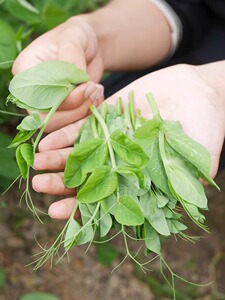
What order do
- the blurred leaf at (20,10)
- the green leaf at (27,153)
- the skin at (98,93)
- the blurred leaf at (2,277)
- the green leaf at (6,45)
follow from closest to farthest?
the green leaf at (27,153) < the skin at (98,93) < the green leaf at (6,45) < the blurred leaf at (20,10) < the blurred leaf at (2,277)

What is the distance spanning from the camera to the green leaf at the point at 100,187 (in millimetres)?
639

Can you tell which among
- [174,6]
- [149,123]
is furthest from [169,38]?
[149,123]

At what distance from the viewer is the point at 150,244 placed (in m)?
0.69

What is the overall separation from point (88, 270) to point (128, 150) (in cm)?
77

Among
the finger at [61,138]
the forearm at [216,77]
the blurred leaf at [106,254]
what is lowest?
the blurred leaf at [106,254]

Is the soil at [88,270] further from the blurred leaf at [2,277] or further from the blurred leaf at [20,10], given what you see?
the blurred leaf at [20,10]

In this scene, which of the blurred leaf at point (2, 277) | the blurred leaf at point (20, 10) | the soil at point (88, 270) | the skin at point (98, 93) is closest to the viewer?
the skin at point (98, 93)

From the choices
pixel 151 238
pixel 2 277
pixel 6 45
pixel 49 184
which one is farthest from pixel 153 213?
pixel 2 277

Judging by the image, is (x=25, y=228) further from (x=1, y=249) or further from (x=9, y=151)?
(x=9, y=151)

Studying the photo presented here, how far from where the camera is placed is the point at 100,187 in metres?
0.65

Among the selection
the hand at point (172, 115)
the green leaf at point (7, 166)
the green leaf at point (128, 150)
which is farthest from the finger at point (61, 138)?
the green leaf at point (7, 166)

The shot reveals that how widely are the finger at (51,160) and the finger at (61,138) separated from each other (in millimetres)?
13

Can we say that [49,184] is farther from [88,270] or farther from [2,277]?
[88,270]

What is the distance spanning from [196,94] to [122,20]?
32 cm
